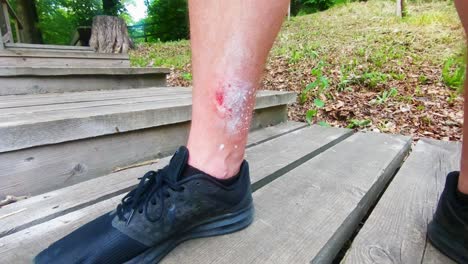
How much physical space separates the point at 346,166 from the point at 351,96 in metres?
1.28

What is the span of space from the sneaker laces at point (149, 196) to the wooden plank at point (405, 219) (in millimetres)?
361

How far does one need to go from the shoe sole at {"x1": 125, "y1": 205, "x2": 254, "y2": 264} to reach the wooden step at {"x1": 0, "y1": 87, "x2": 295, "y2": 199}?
1.48ft

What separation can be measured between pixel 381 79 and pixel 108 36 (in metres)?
2.95

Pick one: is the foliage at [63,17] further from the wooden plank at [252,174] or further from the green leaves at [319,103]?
the wooden plank at [252,174]

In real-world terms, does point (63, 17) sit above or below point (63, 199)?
above

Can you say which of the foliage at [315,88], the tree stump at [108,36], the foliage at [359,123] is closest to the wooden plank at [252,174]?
the foliage at [359,123]

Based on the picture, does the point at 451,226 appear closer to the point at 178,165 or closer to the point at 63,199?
the point at 178,165

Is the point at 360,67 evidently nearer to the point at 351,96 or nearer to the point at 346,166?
the point at 351,96

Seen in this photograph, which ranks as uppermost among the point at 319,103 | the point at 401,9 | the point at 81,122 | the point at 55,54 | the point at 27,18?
the point at 27,18

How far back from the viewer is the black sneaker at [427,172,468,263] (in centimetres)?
55

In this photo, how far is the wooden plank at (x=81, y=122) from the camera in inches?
29.2

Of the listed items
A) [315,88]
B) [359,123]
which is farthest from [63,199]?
[315,88]

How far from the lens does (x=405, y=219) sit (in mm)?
693

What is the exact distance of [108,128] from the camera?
0.90 meters
